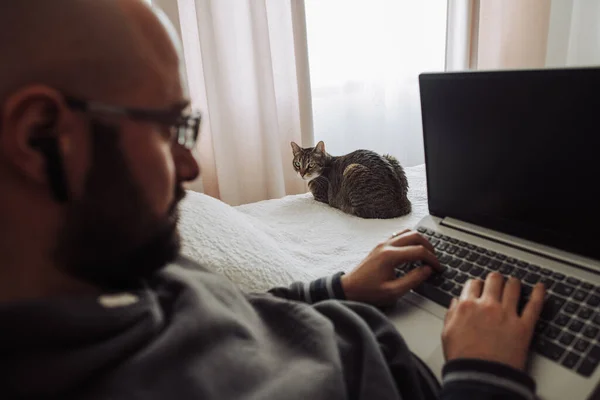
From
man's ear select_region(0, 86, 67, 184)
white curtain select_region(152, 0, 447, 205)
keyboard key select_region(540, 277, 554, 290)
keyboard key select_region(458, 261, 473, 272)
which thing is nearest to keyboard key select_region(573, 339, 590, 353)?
keyboard key select_region(540, 277, 554, 290)

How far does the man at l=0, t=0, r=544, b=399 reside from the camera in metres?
0.41

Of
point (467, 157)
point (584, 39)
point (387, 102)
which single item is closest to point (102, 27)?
point (467, 157)

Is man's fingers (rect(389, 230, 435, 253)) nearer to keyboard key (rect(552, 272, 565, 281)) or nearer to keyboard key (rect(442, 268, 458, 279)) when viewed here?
keyboard key (rect(442, 268, 458, 279))

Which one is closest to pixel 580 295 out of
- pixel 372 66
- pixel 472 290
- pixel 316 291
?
pixel 472 290

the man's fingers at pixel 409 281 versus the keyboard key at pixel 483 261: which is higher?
the keyboard key at pixel 483 261

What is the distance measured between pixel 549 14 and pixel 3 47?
2.75 metres

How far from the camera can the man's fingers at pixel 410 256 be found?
72cm

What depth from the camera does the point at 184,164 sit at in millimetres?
575

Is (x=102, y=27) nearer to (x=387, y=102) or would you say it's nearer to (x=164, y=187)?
(x=164, y=187)

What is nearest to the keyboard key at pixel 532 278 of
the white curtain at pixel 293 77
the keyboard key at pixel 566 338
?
the keyboard key at pixel 566 338

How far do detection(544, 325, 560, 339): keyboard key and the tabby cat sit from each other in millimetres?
785

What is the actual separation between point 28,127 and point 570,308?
0.64 metres

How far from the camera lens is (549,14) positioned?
2.44m

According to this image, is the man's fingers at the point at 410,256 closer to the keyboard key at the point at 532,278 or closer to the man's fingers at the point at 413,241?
the man's fingers at the point at 413,241
